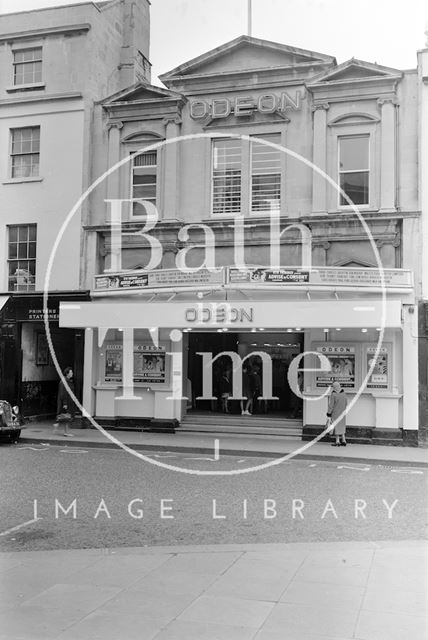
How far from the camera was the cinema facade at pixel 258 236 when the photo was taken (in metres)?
17.5

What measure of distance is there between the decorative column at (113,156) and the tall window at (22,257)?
2.87 m

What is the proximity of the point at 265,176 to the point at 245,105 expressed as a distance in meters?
2.02

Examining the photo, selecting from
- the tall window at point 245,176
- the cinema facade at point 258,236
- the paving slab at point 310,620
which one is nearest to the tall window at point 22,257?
the cinema facade at point 258,236

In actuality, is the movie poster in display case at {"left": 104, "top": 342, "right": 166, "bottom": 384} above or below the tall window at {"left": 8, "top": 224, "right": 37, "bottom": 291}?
below

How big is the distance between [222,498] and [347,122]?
11.8 meters

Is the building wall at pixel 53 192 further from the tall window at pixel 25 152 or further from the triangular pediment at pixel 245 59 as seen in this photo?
the triangular pediment at pixel 245 59

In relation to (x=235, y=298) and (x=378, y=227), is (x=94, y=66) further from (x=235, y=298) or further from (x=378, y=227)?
(x=378, y=227)

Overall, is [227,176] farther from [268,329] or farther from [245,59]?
→ [268,329]

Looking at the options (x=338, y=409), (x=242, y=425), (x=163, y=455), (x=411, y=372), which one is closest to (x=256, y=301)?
(x=338, y=409)

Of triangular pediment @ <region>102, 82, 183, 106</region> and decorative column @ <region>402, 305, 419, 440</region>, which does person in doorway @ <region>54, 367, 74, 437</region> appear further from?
decorative column @ <region>402, 305, 419, 440</region>

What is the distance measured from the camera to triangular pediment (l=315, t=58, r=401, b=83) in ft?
58.7

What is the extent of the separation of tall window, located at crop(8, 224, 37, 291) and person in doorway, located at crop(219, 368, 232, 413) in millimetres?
6575

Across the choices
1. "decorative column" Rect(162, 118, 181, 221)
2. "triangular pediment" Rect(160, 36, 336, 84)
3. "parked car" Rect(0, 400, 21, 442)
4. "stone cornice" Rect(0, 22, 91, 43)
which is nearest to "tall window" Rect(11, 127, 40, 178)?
"stone cornice" Rect(0, 22, 91, 43)

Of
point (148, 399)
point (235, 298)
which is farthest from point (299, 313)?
point (148, 399)
